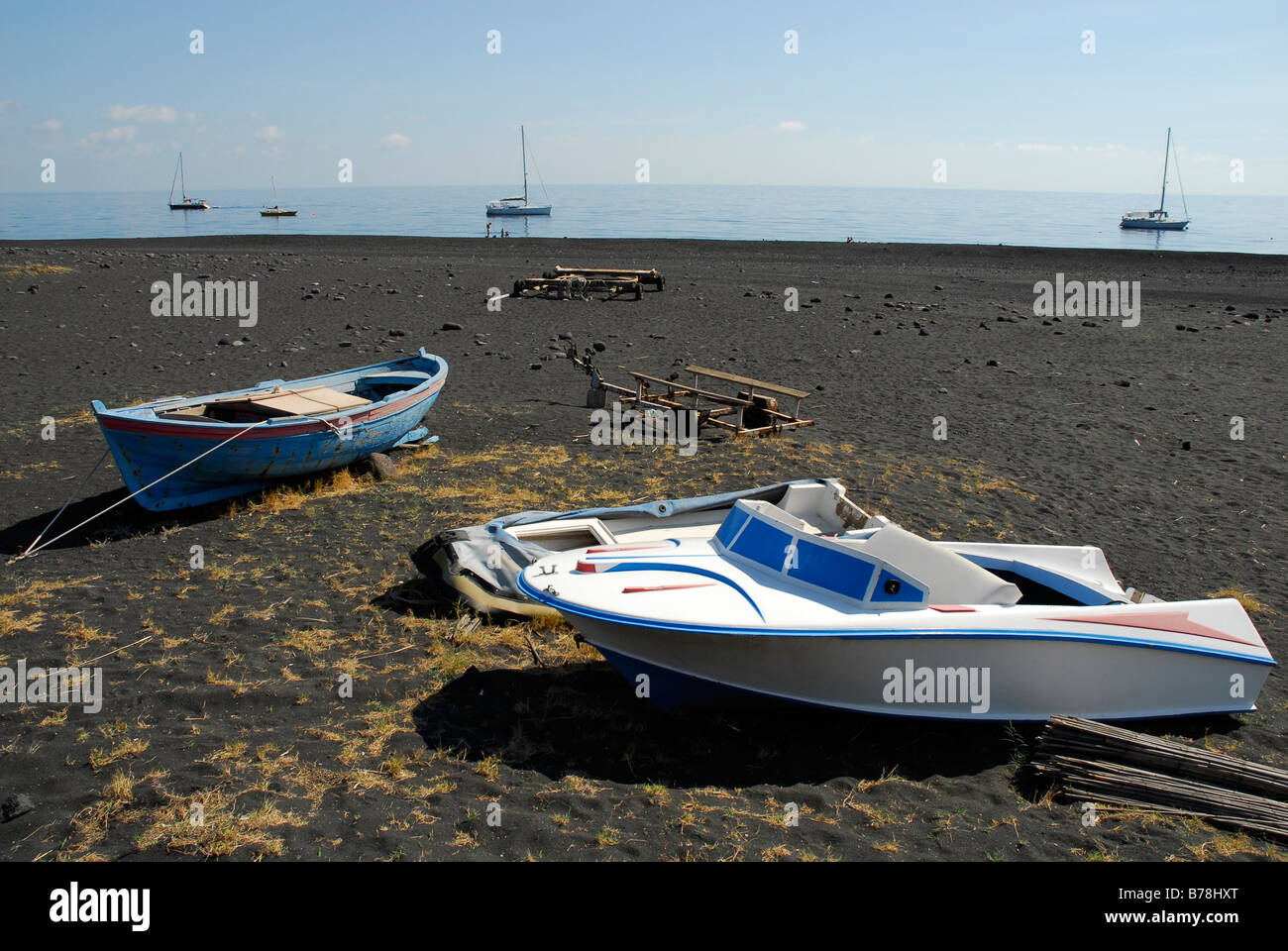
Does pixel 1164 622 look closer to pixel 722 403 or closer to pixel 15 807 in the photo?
pixel 15 807

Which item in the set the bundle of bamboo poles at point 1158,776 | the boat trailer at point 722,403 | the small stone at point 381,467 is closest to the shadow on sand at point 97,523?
the small stone at point 381,467

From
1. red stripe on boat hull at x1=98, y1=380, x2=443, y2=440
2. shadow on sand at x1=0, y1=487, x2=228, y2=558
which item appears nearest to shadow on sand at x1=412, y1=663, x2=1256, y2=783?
red stripe on boat hull at x1=98, y1=380, x2=443, y2=440

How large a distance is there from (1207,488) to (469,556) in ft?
35.5

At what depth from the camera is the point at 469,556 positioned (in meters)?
8.81

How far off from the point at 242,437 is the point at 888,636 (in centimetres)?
804

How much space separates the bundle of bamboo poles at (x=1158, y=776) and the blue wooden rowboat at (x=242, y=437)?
9024 mm

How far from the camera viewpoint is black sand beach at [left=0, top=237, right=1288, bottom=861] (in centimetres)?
584

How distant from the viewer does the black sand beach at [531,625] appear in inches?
230

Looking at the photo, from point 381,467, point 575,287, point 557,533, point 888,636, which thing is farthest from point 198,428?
point 575,287

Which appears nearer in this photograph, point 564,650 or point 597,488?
point 564,650

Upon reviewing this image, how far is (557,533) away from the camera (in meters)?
8.84

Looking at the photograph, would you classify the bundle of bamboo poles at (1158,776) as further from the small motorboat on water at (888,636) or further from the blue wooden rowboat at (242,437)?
the blue wooden rowboat at (242,437)
